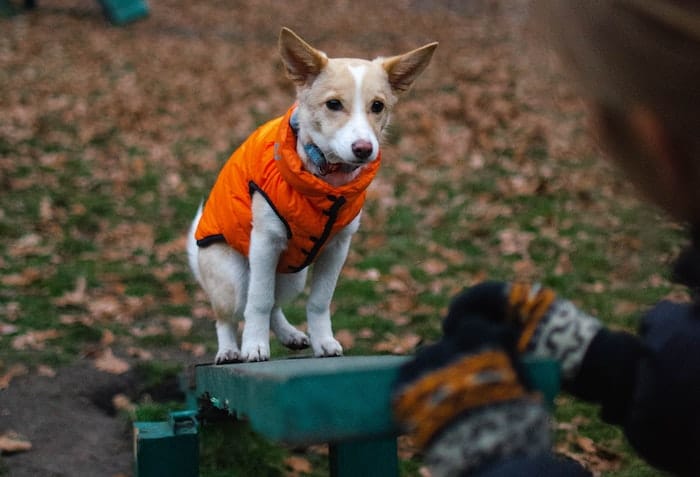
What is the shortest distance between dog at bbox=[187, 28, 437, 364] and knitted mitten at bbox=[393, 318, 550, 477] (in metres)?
2.06

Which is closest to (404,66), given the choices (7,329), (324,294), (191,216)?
(324,294)

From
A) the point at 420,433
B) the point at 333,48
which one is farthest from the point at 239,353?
the point at 333,48

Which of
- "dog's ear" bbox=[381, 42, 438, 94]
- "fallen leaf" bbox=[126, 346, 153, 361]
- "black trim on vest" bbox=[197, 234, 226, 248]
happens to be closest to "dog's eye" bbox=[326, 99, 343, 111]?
"dog's ear" bbox=[381, 42, 438, 94]

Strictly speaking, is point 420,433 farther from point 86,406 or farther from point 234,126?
point 234,126

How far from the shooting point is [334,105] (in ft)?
11.0

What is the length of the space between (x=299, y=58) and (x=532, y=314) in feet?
7.60

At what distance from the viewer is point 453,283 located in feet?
20.8

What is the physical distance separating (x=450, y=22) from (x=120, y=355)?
52.0 feet

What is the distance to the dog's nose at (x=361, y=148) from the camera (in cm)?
322

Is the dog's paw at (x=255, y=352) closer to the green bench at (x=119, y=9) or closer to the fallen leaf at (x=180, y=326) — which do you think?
the fallen leaf at (x=180, y=326)

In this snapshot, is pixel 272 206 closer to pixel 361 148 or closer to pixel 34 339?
pixel 361 148

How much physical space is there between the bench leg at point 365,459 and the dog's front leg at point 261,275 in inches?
25.7

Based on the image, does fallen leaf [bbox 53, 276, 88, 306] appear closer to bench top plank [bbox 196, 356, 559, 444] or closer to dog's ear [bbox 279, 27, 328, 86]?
dog's ear [bbox 279, 27, 328, 86]

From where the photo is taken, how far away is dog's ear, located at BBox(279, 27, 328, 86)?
134 inches
